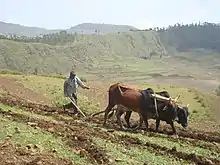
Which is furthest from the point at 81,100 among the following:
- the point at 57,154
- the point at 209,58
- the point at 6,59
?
the point at 209,58

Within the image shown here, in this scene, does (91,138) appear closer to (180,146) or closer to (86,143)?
(86,143)

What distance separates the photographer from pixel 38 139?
1341 cm

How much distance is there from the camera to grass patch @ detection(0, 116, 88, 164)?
40.2ft

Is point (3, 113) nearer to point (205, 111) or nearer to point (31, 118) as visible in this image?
point (31, 118)

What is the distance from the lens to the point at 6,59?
112 m

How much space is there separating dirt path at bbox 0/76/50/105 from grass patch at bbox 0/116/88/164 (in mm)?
13685

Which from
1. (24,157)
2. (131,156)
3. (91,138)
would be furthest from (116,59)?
(24,157)

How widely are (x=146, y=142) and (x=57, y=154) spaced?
352 cm

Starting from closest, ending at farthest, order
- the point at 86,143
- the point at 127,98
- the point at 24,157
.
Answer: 1. the point at 24,157
2. the point at 86,143
3. the point at 127,98

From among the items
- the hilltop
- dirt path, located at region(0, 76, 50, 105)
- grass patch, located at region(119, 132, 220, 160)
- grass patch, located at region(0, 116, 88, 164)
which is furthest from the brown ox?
the hilltop

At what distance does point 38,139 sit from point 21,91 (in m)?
18.4

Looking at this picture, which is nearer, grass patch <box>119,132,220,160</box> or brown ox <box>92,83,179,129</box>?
grass patch <box>119,132,220,160</box>

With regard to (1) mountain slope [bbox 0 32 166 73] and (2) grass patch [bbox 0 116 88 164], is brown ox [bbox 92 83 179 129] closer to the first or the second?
(2) grass patch [bbox 0 116 88 164]

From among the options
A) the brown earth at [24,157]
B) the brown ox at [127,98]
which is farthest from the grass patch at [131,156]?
the brown ox at [127,98]
